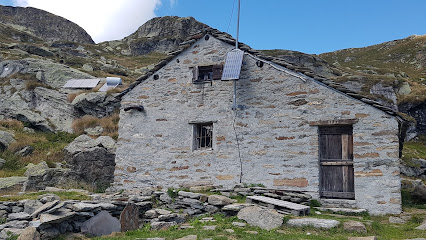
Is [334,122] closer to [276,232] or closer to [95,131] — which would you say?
[276,232]

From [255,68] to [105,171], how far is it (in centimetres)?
829

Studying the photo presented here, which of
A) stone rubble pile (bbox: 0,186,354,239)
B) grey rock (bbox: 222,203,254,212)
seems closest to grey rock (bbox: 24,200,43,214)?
stone rubble pile (bbox: 0,186,354,239)

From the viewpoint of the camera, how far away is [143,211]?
9953 mm

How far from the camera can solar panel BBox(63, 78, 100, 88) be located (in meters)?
31.6

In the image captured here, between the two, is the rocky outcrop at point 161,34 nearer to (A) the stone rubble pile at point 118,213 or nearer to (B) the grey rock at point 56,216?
(A) the stone rubble pile at point 118,213

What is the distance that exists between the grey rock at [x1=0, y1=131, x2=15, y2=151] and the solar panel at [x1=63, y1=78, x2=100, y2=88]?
11.1 m

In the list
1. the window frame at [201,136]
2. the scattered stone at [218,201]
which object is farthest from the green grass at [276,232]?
the window frame at [201,136]

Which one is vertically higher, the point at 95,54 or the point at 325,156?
the point at 95,54

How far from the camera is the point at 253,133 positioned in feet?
39.0

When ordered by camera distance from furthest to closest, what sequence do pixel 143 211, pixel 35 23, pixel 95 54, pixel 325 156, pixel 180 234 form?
1. pixel 35 23
2. pixel 95 54
3. pixel 325 156
4. pixel 143 211
5. pixel 180 234

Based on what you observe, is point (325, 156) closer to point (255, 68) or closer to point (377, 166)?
point (377, 166)

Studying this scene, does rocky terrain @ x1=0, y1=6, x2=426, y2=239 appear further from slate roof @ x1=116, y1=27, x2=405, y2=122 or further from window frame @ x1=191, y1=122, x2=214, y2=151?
window frame @ x1=191, y1=122, x2=214, y2=151

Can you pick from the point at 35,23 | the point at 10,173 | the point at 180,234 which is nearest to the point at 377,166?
the point at 180,234

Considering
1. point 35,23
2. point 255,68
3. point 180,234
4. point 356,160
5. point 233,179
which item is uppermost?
point 35,23
